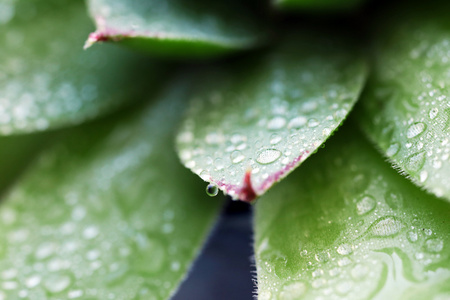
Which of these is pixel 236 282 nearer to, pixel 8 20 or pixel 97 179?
pixel 97 179

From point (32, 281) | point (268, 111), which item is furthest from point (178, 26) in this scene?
point (32, 281)

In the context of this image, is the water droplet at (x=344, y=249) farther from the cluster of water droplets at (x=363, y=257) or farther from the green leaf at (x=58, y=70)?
the green leaf at (x=58, y=70)

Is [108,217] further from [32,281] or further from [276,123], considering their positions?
[276,123]

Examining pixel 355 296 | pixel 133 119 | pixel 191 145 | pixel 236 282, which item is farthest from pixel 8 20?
pixel 355 296

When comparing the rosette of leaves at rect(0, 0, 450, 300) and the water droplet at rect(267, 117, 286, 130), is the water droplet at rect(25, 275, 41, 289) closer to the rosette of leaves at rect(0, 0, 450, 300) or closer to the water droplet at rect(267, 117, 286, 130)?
the rosette of leaves at rect(0, 0, 450, 300)

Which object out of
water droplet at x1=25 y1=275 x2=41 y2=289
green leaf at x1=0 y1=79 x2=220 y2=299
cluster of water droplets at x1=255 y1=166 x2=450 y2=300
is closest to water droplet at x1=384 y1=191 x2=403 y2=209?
cluster of water droplets at x1=255 y1=166 x2=450 y2=300

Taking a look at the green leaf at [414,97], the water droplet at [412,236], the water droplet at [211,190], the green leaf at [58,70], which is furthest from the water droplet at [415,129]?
the green leaf at [58,70]

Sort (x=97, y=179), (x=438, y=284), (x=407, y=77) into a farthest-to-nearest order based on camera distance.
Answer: (x=97, y=179), (x=407, y=77), (x=438, y=284)

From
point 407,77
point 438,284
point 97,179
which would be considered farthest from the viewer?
point 97,179
